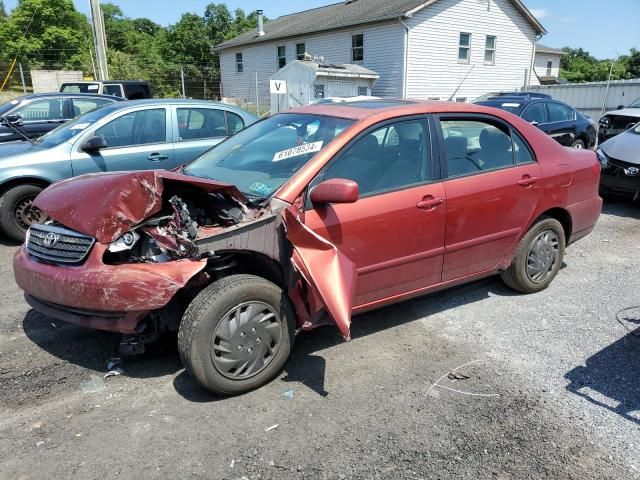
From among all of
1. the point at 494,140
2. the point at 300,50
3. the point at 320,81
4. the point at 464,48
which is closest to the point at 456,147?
the point at 494,140

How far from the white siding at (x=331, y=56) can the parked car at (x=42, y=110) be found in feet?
50.3

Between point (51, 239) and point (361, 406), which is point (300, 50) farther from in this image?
point (361, 406)

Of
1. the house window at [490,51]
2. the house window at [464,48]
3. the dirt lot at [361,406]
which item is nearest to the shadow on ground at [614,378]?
the dirt lot at [361,406]

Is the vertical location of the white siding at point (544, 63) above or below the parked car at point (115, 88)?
above

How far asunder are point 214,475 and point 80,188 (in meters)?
1.94

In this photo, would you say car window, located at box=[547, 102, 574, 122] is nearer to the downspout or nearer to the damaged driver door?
the damaged driver door

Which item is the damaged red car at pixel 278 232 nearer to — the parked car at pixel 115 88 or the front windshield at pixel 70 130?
the front windshield at pixel 70 130

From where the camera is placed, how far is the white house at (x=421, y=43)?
22594 mm

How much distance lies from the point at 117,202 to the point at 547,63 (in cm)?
4491

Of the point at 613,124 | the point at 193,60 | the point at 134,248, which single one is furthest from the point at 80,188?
the point at 193,60

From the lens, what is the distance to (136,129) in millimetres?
6387

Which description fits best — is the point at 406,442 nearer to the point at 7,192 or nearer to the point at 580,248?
the point at 580,248

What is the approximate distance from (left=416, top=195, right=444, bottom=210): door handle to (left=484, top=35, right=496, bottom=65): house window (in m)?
24.9

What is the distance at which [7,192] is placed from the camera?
5.82 metres
